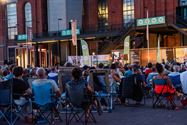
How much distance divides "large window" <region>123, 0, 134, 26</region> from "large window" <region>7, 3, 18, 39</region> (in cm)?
1788

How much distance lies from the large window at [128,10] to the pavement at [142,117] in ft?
121

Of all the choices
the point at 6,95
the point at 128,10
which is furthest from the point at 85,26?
the point at 6,95

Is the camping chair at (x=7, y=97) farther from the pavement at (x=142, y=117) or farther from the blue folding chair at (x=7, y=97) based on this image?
the pavement at (x=142, y=117)

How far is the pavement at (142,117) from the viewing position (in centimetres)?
1096

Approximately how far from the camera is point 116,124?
10836mm

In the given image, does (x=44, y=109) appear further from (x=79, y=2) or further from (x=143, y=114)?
(x=79, y=2)

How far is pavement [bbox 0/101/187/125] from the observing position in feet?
36.0

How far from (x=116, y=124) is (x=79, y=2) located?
152 feet

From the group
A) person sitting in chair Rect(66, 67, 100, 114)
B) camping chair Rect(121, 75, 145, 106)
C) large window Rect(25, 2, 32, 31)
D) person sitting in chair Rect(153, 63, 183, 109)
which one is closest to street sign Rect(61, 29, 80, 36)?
large window Rect(25, 2, 32, 31)

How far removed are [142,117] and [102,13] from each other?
141 ft

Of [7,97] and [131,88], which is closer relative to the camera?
[7,97]

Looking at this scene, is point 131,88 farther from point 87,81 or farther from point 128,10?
point 128,10

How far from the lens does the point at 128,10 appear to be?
50875 mm

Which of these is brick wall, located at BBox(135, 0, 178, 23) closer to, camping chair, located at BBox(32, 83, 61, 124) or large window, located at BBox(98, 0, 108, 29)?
large window, located at BBox(98, 0, 108, 29)
